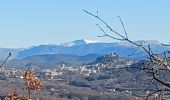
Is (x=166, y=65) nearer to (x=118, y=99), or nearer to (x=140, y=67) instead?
(x=140, y=67)

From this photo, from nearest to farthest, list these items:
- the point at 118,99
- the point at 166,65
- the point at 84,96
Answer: the point at 166,65
the point at 118,99
the point at 84,96

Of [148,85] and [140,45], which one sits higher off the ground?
[140,45]

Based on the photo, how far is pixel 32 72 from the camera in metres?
15.4

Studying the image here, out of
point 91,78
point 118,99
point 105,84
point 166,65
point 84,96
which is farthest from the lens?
point 91,78

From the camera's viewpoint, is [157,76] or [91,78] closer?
[157,76]

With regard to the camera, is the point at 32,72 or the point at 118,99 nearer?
the point at 32,72

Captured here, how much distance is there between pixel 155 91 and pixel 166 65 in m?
0.20

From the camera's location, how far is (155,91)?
4.03 m

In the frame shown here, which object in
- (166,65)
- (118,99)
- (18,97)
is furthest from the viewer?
(118,99)

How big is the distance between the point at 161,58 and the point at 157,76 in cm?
17

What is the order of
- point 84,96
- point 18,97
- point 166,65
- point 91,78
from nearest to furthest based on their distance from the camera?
1. point 166,65
2. point 18,97
3. point 84,96
4. point 91,78

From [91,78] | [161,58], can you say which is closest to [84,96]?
[91,78]

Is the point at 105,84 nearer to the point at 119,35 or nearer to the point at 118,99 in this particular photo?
the point at 118,99

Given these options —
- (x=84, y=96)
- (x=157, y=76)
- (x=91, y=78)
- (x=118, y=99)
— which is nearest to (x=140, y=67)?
(x=157, y=76)
